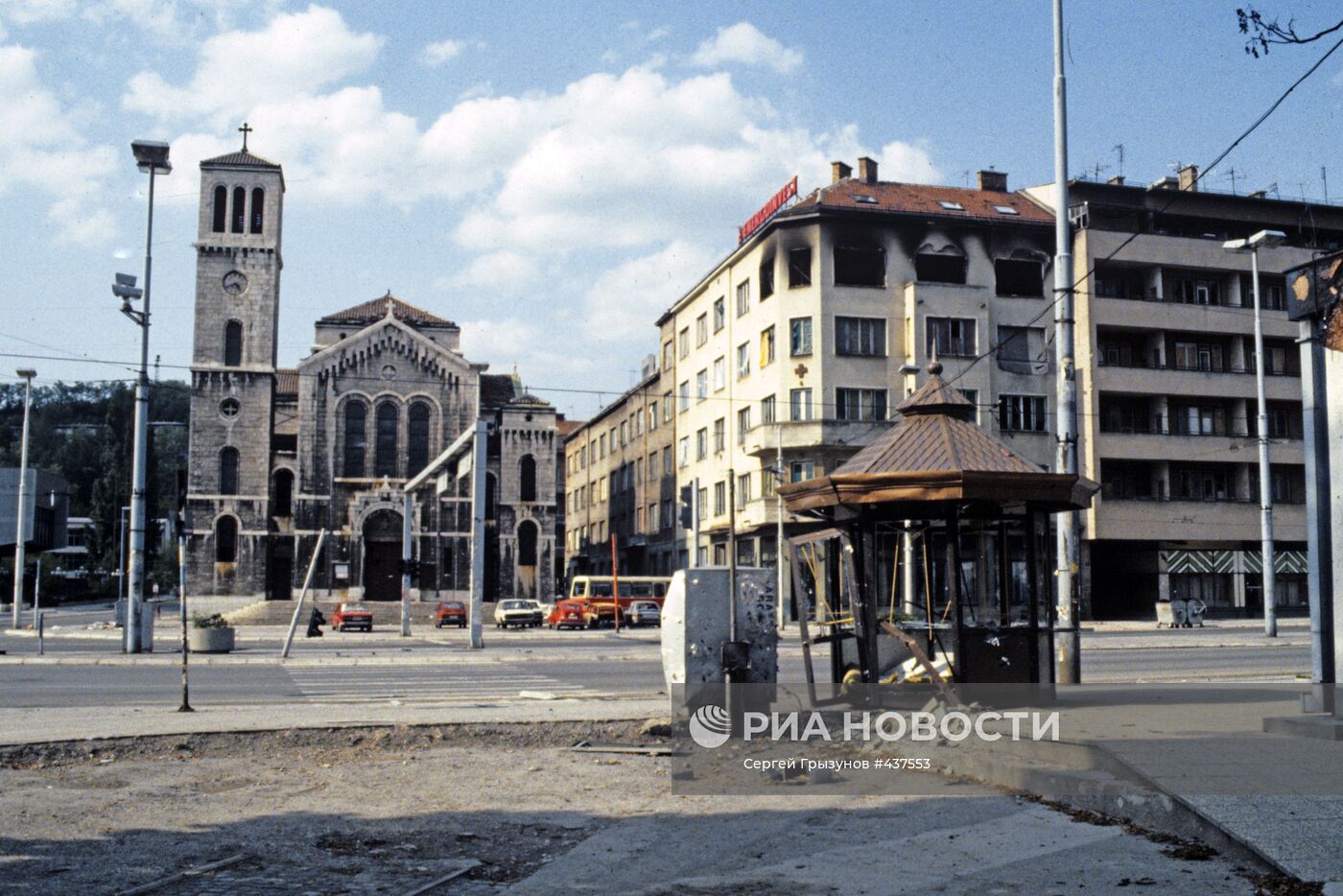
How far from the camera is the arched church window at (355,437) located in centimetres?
6888

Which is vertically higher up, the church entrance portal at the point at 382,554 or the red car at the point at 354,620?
the church entrance portal at the point at 382,554

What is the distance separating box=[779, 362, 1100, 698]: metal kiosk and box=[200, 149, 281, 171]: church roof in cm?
6390

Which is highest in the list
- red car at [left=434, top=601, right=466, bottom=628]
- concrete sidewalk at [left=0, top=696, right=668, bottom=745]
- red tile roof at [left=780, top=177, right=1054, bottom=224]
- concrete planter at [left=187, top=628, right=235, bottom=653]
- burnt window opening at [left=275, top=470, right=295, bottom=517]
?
red tile roof at [left=780, top=177, right=1054, bottom=224]

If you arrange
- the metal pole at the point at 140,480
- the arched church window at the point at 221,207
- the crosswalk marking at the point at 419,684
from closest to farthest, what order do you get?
the crosswalk marking at the point at 419,684
the metal pole at the point at 140,480
the arched church window at the point at 221,207

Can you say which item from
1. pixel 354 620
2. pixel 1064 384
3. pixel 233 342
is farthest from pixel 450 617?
pixel 1064 384

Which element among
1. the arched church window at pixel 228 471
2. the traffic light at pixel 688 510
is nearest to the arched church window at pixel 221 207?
the arched church window at pixel 228 471

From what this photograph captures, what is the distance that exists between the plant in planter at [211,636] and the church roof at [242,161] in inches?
1793

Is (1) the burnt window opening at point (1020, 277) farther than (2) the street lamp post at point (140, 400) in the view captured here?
Yes

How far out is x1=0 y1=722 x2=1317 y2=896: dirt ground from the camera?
647cm

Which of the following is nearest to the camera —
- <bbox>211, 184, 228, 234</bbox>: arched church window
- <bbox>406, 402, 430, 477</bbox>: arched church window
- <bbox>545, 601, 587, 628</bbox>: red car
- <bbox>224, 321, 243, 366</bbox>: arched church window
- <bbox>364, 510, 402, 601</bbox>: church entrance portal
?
<bbox>545, 601, 587, 628</bbox>: red car

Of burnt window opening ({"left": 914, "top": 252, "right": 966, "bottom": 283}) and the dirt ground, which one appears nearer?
the dirt ground

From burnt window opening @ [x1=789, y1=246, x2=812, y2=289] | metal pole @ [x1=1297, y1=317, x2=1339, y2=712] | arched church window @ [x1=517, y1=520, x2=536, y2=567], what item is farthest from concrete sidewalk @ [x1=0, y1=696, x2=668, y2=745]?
arched church window @ [x1=517, y1=520, x2=536, y2=567]

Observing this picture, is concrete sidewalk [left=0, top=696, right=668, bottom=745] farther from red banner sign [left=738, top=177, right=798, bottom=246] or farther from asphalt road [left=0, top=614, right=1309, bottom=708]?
red banner sign [left=738, top=177, right=798, bottom=246]

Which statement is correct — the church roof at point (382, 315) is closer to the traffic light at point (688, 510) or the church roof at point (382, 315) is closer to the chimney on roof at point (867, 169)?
the chimney on roof at point (867, 169)
